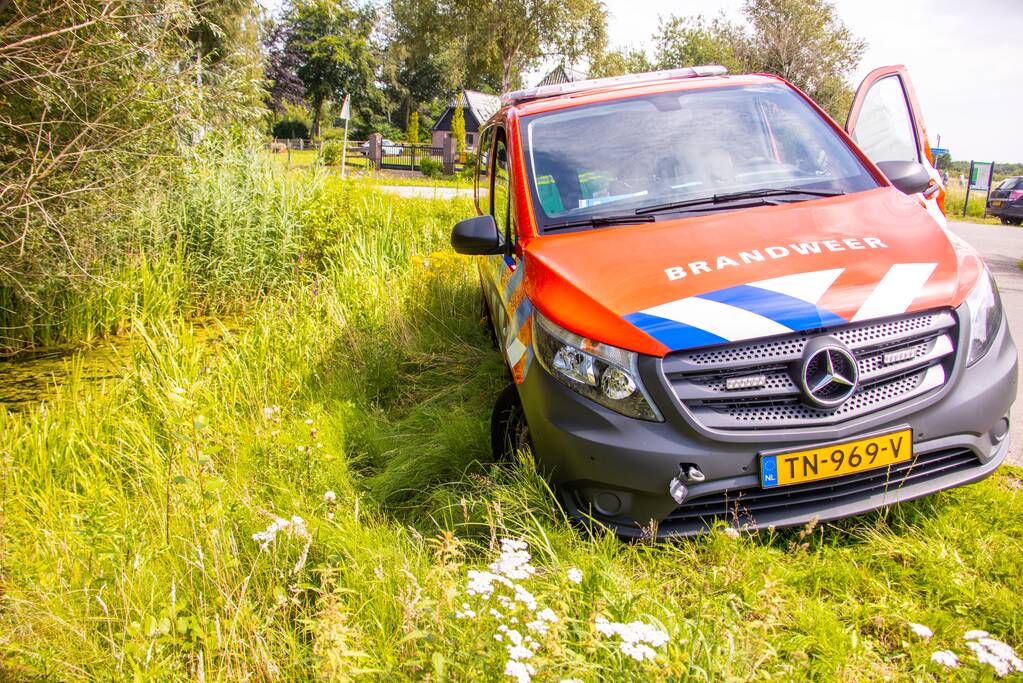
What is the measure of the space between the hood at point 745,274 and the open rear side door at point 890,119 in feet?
7.55

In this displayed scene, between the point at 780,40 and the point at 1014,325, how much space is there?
41092 mm

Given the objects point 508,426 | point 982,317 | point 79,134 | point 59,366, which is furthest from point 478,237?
point 59,366

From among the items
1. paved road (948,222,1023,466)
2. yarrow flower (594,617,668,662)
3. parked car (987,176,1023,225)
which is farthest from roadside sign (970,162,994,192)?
yarrow flower (594,617,668,662)

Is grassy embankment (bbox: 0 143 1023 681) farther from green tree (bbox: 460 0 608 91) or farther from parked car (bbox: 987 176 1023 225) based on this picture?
green tree (bbox: 460 0 608 91)

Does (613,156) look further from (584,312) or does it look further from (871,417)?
(871,417)

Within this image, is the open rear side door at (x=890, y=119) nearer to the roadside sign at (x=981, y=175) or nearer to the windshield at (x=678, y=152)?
the windshield at (x=678, y=152)

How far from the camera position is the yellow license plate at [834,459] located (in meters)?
2.87

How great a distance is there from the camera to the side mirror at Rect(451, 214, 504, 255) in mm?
4082

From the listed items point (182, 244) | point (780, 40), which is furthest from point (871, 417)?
point (780, 40)

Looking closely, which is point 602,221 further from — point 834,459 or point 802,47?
point 802,47

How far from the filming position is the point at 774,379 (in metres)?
2.90

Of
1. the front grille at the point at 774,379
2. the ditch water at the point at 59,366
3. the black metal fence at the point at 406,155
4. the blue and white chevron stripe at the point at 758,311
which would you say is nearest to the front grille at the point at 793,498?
the front grille at the point at 774,379

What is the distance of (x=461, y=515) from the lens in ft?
11.8

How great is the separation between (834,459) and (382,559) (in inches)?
64.9
